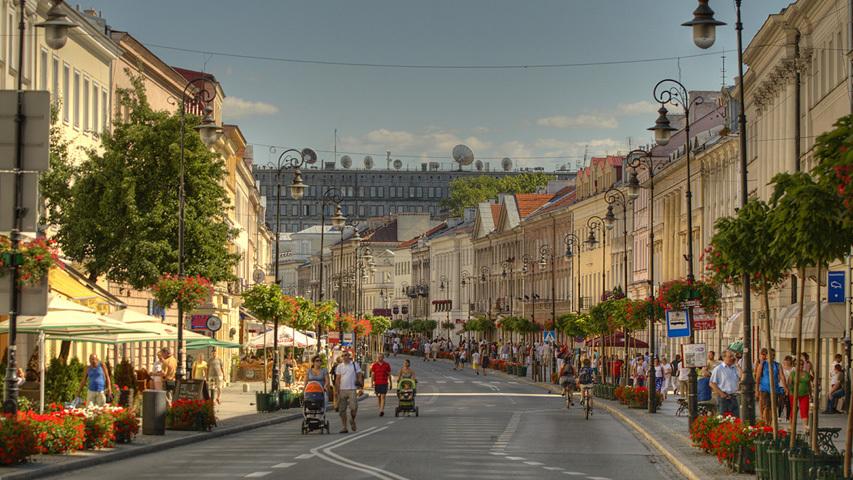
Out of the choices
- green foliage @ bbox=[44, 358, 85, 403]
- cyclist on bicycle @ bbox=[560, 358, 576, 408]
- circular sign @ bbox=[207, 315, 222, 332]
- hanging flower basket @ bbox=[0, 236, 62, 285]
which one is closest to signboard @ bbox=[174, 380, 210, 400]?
green foliage @ bbox=[44, 358, 85, 403]

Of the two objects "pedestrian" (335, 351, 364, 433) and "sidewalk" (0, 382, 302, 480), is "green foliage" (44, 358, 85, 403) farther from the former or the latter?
"pedestrian" (335, 351, 364, 433)

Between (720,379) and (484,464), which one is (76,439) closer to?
(484,464)

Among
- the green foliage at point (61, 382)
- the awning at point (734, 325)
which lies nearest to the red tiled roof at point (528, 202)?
the awning at point (734, 325)

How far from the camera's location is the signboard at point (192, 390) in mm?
→ 37562

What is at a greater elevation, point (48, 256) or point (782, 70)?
point (782, 70)

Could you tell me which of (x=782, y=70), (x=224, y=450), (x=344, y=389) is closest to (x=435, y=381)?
(x=782, y=70)

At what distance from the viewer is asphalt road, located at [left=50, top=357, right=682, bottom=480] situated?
24.0 metres

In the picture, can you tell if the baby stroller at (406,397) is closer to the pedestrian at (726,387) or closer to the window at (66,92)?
the window at (66,92)

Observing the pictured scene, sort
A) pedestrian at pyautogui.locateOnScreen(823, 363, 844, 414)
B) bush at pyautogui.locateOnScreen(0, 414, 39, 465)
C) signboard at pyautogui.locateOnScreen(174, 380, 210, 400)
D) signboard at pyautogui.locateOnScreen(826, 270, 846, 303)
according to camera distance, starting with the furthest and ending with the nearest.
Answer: pedestrian at pyautogui.locateOnScreen(823, 363, 844, 414) < signboard at pyautogui.locateOnScreen(826, 270, 846, 303) < signboard at pyautogui.locateOnScreen(174, 380, 210, 400) < bush at pyautogui.locateOnScreen(0, 414, 39, 465)

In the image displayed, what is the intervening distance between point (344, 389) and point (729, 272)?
16.5 metres

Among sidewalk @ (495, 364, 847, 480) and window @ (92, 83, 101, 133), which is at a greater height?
window @ (92, 83, 101, 133)

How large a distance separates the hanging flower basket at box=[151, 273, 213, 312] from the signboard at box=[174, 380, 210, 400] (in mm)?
3851

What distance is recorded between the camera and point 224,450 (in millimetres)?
30188

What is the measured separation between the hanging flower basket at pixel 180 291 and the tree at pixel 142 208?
4.92 metres
